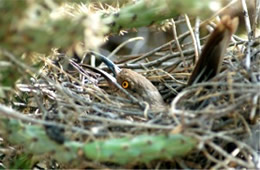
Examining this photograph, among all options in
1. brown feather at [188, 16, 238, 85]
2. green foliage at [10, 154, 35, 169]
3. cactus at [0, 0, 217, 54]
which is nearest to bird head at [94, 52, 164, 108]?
brown feather at [188, 16, 238, 85]

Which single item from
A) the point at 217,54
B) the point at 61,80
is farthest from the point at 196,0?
the point at 61,80

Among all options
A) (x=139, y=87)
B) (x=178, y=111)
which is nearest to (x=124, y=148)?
(x=178, y=111)

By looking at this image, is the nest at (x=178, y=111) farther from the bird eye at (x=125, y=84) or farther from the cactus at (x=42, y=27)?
the cactus at (x=42, y=27)

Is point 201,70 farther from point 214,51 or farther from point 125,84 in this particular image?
point 125,84

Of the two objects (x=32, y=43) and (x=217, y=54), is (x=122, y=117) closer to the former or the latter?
(x=217, y=54)

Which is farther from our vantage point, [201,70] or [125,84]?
[125,84]
